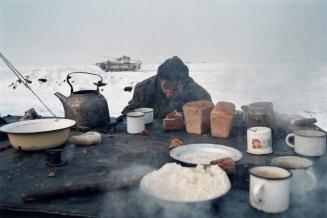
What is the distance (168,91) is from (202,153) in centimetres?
206

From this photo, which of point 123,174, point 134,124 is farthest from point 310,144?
point 134,124

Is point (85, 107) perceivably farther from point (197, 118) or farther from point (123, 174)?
point (123, 174)

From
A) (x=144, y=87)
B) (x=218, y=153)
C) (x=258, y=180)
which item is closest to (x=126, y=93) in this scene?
(x=144, y=87)

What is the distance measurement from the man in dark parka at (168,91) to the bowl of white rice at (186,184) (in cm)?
227

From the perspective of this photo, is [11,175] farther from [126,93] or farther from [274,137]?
[126,93]

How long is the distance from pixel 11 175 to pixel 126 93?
416 inches

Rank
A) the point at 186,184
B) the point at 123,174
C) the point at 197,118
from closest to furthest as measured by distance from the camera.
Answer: the point at 186,184 → the point at 123,174 → the point at 197,118

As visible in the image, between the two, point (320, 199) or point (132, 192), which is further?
point (132, 192)

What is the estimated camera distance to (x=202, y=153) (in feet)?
6.68

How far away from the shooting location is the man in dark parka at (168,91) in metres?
3.93

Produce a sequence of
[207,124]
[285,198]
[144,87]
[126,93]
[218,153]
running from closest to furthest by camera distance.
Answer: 1. [285,198]
2. [218,153]
3. [207,124]
4. [144,87]
5. [126,93]

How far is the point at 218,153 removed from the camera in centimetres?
201

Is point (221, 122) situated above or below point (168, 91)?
below

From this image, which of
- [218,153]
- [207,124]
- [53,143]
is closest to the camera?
[218,153]
